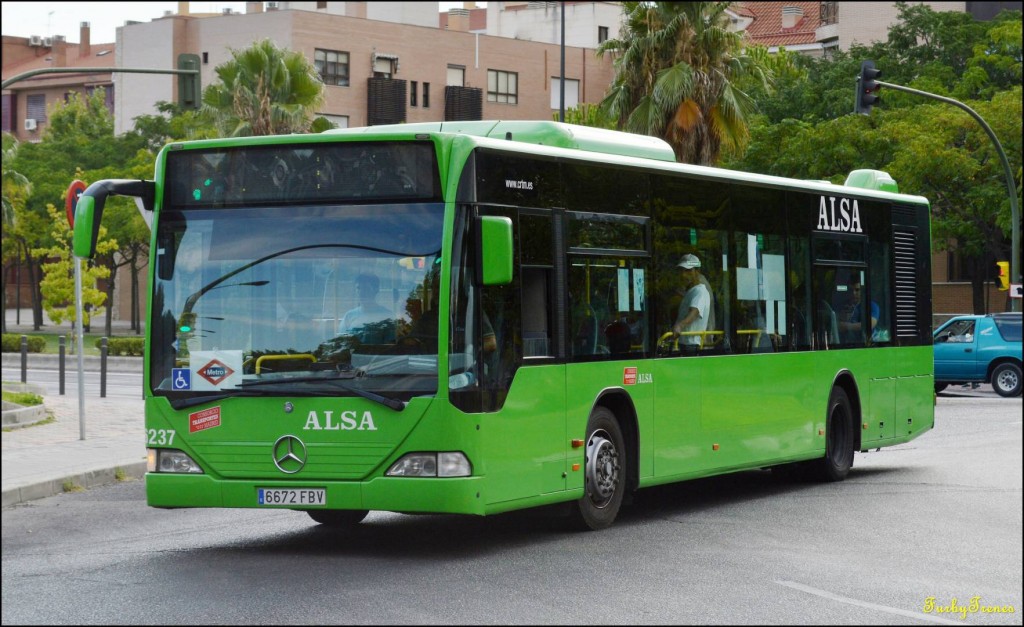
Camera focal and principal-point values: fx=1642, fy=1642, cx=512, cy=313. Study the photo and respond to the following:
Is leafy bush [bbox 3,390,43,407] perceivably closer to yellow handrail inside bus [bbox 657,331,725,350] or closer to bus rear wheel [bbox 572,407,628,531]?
yellow handrail inside bus [bbox 657,331,725,350]

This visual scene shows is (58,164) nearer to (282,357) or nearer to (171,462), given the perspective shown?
(171,462)

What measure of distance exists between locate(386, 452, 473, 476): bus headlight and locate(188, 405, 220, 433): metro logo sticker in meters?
1.23

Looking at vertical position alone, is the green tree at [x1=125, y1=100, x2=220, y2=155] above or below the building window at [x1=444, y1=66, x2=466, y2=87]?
below

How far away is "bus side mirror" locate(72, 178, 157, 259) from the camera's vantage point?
1055 centimetres

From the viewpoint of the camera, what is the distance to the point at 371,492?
10258 millimetres

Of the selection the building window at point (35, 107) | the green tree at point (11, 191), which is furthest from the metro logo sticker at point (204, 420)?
the building window at point (35, 107)

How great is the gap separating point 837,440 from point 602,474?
4.76 m

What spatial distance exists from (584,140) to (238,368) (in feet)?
11.1

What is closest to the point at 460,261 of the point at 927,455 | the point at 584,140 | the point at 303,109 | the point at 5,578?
the point at 584,140

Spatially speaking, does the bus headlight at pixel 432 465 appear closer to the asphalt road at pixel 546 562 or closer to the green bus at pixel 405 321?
the green bus at pixel 405 321

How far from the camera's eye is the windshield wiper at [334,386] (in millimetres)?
10258

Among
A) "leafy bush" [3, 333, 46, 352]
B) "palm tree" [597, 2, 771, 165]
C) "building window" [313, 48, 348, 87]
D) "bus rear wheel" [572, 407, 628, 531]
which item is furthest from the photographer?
"building window" [313, 48, 348, 87]

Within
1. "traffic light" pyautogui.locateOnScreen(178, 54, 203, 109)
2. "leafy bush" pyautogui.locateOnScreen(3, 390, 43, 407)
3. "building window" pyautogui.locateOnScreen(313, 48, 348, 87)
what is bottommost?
"leafy bush" pyautogui.locateOnScreen(3, 390, 43, 407)

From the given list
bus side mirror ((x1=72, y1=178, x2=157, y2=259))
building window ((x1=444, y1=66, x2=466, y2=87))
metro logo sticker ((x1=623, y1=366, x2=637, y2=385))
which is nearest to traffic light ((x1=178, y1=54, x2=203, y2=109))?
metro logo sticker ((x1=623, y1=366, x2=637, y2=385))
